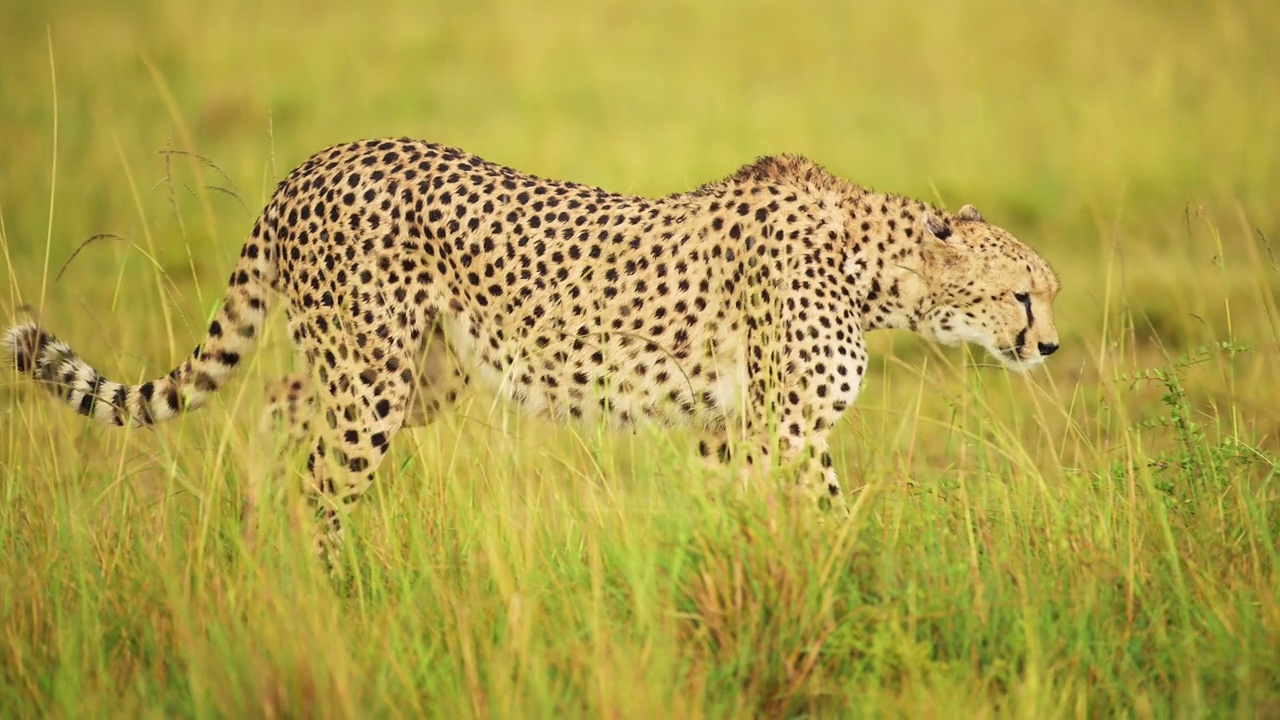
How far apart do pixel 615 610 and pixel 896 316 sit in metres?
1.31

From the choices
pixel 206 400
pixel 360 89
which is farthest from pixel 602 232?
pixel 360 89

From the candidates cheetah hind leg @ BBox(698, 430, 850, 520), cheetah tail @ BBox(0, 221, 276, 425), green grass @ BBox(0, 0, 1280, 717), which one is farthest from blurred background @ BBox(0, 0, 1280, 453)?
cheetah hind leg @ BBox(698, 430, 850, 520)

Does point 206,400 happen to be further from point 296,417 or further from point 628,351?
point 628,351

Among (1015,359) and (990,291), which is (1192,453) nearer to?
(1015,359)

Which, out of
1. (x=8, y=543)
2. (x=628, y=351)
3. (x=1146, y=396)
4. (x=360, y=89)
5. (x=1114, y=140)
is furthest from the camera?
(x=360, y=89)

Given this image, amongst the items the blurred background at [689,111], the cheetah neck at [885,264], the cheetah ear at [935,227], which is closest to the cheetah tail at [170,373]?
the cheetah neck at [885,264]

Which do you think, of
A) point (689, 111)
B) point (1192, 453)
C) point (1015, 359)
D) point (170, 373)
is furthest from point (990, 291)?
point (689, 111)

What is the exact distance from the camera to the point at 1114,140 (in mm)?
9125

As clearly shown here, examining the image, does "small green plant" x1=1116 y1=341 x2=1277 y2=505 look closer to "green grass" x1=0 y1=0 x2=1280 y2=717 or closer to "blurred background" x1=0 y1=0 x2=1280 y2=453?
"green grass" x1=0 y1=0 x2=1280 y2=717

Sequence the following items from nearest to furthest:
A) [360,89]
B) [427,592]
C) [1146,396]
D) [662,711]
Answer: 1. [662,711]
2. [427,592]
3. [1146,396]
4. [360,89]

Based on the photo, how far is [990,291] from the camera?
3906mm

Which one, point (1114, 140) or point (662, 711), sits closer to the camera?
point (662, 711)

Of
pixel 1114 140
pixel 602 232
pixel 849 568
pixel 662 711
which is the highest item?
pixel 1114 140

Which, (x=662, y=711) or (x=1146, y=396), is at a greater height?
(x=1146, y=396)
